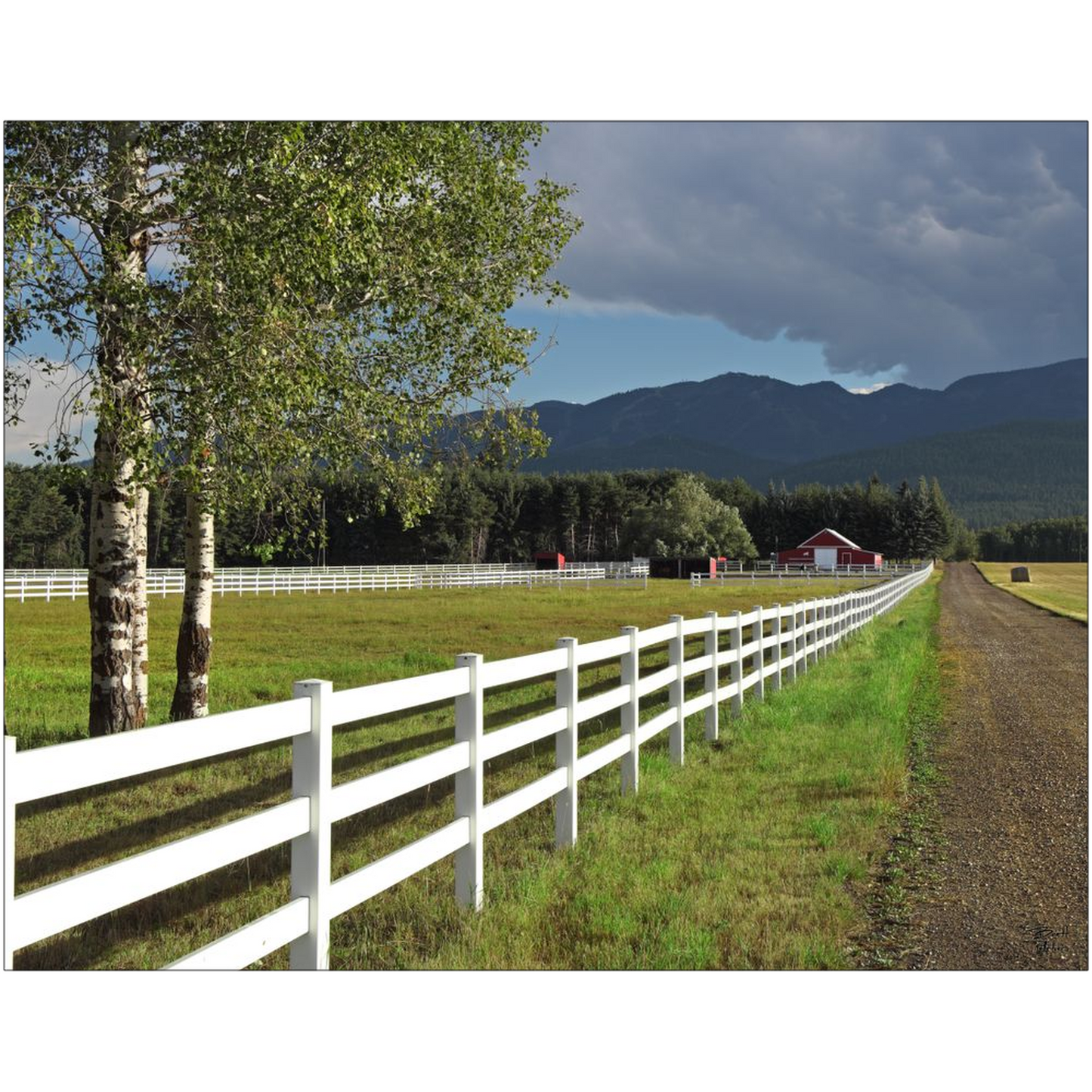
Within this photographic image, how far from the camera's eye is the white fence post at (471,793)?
222 inches

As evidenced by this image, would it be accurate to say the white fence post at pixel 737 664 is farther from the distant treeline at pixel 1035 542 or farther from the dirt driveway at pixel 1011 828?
the distant treeline at pixel 1035 542

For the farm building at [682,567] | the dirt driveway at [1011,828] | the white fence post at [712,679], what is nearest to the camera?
the dirt driveway at [1011,828]

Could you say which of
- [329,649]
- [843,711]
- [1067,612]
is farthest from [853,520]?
[843,711]

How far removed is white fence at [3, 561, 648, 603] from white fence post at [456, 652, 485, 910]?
30717mm

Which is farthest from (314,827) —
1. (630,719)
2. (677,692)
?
(677,692)

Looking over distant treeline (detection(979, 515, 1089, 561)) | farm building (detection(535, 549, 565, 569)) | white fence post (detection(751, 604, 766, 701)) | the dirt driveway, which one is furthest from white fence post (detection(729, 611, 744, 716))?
farm building (detection(535, 549, 565, 569))

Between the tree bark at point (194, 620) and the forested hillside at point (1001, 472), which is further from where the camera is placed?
the forested hillside at point (1001, 472)

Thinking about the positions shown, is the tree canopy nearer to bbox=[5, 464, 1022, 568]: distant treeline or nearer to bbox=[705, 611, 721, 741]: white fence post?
bbox=[5, 464, 1022, 568]: distant treeline

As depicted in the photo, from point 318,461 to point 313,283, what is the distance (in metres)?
2.90

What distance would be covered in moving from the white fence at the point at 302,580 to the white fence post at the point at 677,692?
27792 millimetres

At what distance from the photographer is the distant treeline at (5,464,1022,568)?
74.6m

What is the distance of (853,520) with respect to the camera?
131875mm

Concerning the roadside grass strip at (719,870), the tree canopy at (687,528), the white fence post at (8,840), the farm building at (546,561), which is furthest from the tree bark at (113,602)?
the tree canopy at (687,528)
